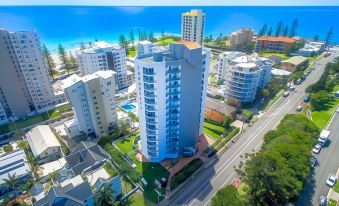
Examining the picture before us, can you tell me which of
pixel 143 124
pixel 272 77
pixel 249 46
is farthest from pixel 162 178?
pixel 249 46

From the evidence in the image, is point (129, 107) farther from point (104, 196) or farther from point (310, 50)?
point (310, 50)

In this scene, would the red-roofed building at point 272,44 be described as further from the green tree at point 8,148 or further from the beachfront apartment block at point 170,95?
the green tree at point 8,148

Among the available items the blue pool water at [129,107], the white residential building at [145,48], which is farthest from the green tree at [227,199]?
the blue pool water at [129,107]

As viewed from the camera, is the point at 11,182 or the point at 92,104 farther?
the point at 92,104

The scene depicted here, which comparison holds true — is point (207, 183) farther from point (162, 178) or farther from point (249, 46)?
point (249, 46)

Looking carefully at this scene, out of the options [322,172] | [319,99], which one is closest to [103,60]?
[322,172]

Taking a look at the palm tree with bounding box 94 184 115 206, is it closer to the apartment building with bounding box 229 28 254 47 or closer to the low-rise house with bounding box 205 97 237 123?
the low-rise house with bounding box 205 97 237 123

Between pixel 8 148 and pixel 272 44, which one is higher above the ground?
pixel 272 44
